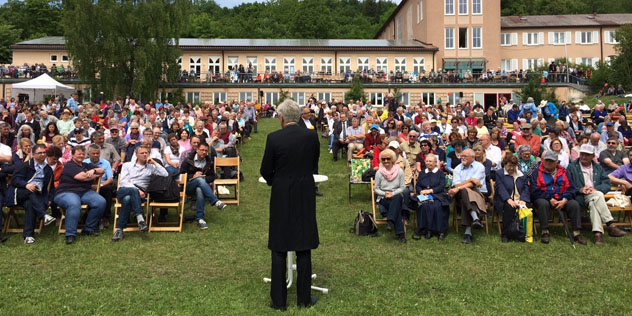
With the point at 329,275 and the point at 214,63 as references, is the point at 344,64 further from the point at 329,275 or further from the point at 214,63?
the point at 329,275

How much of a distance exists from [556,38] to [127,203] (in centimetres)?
5764

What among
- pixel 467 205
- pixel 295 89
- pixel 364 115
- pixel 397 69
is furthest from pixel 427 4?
pixel 467 205

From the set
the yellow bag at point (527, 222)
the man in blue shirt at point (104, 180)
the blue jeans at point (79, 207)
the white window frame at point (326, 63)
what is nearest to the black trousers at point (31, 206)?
the blue jeans at point (79, 207)

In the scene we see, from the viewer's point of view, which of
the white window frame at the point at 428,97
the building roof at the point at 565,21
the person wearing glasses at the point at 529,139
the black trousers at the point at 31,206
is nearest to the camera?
the black trousers at the point at 31,206

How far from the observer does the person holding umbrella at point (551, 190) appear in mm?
8023

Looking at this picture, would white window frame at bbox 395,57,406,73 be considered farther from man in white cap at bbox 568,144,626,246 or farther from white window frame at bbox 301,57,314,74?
man in white cap at bbox 568,144,626,246

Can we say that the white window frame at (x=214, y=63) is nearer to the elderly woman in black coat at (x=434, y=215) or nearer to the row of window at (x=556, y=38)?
the row of window at (x=556, y=38)

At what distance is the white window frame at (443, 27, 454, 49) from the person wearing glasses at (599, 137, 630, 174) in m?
40.2

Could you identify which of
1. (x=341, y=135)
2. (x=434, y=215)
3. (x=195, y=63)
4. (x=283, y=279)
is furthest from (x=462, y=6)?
(x=283, y=279)

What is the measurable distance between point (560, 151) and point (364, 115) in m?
9.24

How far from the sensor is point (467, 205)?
314 inches

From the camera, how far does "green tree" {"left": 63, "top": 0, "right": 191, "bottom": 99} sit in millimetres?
33688

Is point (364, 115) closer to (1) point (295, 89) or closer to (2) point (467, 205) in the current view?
(2) point (467, 205)

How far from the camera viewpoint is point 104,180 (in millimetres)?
8750
